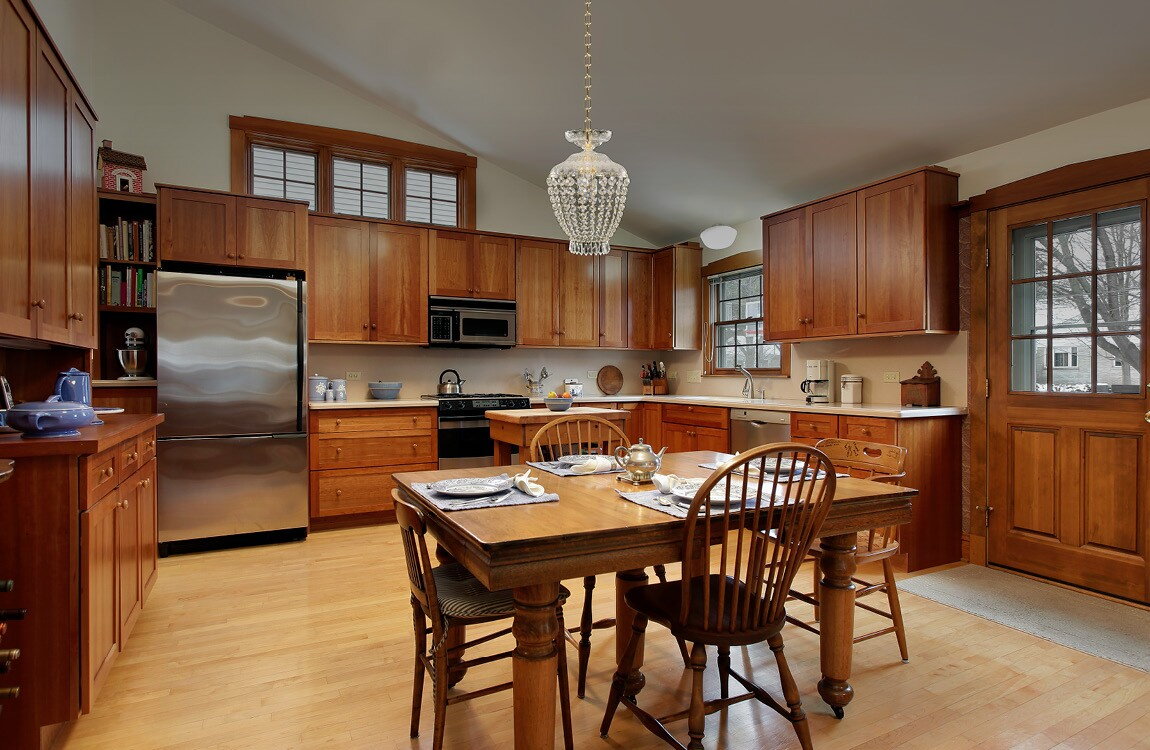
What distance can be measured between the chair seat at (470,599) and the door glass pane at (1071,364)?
3.03m

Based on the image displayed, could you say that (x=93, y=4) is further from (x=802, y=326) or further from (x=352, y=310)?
(x=802, y=326)

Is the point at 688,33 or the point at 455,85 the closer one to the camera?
the point at 688,33

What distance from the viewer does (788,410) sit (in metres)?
4.14

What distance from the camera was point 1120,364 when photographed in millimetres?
3041

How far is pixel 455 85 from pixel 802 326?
3.02 metres

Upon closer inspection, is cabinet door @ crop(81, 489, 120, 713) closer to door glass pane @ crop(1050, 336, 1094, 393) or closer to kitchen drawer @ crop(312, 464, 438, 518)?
kitchen drawer @ crop(312, 464, 438, 518)

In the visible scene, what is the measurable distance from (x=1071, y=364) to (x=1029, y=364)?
20 cm

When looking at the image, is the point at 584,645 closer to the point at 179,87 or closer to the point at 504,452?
the point at 504,452

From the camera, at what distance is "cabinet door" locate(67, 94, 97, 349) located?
267cm

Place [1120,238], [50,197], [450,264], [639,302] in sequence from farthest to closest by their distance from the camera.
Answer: [639,302] < [450,264] < [1120,238] < [50,197]

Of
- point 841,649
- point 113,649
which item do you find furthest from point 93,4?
point 841,649

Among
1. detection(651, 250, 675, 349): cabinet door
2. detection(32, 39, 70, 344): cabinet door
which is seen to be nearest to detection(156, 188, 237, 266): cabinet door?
detection(32, 39, 70, 344): cabinet door

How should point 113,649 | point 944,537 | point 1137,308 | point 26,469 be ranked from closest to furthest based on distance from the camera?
1. point 26,469
2. point 113,649
3. point 1137,308
4. point 944,537

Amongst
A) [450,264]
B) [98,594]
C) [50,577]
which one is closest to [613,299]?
[450,264]
